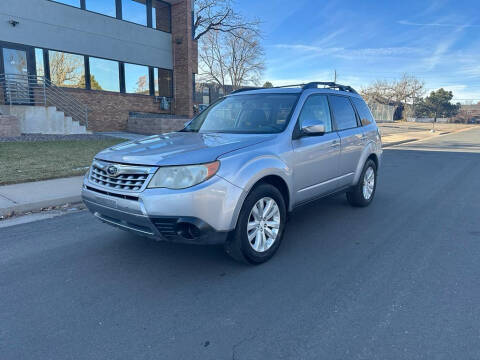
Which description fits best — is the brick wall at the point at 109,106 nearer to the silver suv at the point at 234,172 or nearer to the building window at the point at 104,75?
the building window at the point at 104,75

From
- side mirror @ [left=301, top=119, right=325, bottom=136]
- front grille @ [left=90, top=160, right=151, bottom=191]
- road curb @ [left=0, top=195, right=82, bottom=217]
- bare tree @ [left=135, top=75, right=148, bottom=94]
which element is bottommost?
road curb @ [left=0, top=195, right=82, bottom=217]

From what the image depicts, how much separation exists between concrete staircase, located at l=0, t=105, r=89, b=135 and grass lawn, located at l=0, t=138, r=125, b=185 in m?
2.60

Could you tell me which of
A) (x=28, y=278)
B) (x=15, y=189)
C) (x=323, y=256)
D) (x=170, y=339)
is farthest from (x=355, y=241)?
(x=15, y=189)

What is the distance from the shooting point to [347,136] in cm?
527

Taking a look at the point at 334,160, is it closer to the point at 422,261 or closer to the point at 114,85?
the point at 422,261

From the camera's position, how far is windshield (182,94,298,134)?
14.2ft

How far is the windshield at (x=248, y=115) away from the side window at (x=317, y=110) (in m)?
0.18

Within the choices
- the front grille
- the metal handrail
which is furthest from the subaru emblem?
the metal handrail

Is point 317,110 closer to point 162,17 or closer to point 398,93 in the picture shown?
point 162,17

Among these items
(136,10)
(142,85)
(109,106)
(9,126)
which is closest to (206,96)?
(142,85)

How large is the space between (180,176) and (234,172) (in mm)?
507

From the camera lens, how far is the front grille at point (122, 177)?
3.27m

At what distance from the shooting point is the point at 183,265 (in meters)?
3.77

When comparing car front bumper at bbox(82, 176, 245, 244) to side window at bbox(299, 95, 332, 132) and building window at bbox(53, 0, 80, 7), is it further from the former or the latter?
building window at bbox(53, 0, 80, 7)
